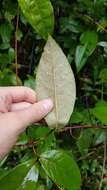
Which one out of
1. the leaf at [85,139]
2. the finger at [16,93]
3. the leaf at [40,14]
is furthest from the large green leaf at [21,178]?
the leaf at [85,139]

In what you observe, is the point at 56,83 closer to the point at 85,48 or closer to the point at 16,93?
the point at 16,93

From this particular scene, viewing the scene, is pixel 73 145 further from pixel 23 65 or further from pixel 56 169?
pixel 56 169

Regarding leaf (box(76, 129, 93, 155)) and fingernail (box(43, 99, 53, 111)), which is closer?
fingernail (box(43, 99, 53, 111))

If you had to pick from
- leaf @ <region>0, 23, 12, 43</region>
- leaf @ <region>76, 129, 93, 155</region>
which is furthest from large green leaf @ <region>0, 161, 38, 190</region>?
leaf @ <region>0, 23, 12, 43</region>

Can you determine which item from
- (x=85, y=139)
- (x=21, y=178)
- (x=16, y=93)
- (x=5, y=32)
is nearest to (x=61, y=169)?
(x=21, y=178)

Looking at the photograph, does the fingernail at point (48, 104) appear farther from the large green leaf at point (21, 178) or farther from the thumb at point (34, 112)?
the large green leaf at point (21, 178)

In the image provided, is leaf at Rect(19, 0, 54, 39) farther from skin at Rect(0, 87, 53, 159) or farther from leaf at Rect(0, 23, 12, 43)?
leaf at Rect(0, 23, 12, 43)

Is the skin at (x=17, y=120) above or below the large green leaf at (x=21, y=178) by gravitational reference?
above
